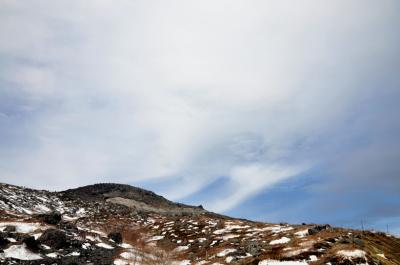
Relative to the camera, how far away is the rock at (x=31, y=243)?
46.3m

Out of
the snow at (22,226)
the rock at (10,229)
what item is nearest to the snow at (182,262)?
the snow at (22,226)

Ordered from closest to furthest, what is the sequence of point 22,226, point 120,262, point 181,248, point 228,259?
point 228,259 < point 120,262 < point 22,226 < point 181,248

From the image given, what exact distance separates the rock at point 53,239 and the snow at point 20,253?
397 centimetres

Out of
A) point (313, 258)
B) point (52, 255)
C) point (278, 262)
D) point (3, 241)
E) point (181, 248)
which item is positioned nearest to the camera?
point (313, 258)

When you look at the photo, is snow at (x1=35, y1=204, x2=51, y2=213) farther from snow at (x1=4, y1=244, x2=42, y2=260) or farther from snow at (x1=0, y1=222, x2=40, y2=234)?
snow at (x1=4, y1=244, x2=42, y2=260)

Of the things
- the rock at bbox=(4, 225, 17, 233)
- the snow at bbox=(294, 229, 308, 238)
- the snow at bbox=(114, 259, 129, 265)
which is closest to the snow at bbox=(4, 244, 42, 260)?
the rock at bbox=(4, 225, 17, 233)

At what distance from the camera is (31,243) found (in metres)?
46.8

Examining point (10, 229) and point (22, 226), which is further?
point (22, 226)

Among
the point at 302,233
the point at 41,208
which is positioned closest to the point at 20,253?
the point at 302,233

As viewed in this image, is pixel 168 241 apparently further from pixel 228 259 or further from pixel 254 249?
pixel 254 249

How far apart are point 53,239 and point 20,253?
19.4 ft

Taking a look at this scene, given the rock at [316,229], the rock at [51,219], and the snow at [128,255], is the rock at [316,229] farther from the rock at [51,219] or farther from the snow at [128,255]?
the rock at [51,219]


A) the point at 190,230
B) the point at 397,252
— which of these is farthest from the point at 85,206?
→ the point at 397,252

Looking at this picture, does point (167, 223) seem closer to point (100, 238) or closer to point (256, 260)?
point (100, 238)
